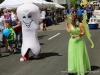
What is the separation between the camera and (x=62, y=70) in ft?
26.8

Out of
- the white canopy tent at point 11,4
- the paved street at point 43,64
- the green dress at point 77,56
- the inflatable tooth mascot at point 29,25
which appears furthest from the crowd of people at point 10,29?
the white canopy tent at point 11,4

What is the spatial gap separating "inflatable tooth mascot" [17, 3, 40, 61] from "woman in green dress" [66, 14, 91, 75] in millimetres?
2579

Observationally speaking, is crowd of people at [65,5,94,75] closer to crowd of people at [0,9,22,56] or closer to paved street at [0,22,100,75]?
paved street at [0,22,100,75]

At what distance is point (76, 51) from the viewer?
716 centimetres

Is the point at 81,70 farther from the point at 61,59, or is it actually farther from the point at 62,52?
the point at 62,52

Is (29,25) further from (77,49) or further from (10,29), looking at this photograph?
(77,49)

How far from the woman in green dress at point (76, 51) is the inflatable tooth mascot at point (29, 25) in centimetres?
258

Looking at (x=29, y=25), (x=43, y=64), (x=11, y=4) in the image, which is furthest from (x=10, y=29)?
(x=11, y=4)

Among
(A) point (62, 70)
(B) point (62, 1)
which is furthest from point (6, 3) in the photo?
(B) point (62, 1)

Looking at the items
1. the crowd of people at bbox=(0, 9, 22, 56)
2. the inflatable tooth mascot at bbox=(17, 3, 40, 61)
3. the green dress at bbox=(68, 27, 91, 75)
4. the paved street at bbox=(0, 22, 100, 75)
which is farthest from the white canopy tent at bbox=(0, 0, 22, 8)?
the green dress at bbox=(68, 27, 91, 75)

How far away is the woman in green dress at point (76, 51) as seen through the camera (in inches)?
279

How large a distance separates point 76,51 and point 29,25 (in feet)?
9.97

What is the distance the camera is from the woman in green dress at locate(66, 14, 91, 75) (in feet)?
23.3

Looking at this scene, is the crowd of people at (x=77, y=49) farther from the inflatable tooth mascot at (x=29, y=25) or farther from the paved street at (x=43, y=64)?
the inflatable tooth mascot at (x=29, y=25)
